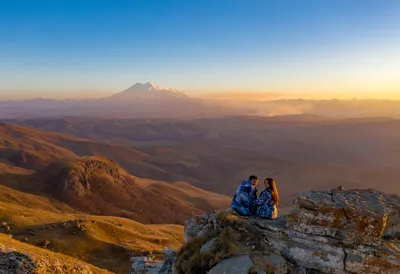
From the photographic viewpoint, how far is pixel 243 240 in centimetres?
938

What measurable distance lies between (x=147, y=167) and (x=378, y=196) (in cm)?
12889

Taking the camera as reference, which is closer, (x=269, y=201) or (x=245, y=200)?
(x=269, y=201)

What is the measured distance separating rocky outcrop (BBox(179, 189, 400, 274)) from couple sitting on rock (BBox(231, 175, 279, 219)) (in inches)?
48.5

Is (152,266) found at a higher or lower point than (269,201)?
lower

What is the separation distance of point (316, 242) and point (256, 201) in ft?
9.75

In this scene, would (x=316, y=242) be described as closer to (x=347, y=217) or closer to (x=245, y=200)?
(x=347, y=217)

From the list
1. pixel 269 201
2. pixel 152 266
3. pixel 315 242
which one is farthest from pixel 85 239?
pixel 315 242

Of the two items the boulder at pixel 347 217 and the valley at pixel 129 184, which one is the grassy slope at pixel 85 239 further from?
the boulder at pixel 347 217

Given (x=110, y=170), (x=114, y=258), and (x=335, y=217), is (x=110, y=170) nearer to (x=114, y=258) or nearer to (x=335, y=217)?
(x=114, y=258)

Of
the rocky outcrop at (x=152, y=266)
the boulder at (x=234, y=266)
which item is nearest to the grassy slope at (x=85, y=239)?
the rocky outcrop at (x=152, y=266)

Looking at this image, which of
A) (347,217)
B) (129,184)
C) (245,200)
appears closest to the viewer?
(347,217)

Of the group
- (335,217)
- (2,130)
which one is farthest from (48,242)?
(2,130)

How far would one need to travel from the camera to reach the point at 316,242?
879 cm

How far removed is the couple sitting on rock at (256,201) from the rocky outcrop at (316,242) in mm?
1233
